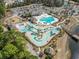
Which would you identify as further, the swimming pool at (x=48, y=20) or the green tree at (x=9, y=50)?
the swimming pool at (x=48, y=20)

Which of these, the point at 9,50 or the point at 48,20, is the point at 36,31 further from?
the point at 9,50

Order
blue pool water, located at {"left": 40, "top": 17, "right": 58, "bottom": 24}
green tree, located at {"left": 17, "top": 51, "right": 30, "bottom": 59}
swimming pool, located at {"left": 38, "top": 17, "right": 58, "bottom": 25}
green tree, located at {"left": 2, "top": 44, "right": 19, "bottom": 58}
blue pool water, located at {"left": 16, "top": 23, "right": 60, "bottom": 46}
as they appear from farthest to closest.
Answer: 1. blue pool water, located at {"left": 40, "top": 17, "right": 58, "bottom": 24}
2. swimming pool, located at {"left": 38, "top": 17, "right": 58, "bottom": 25}
3. blue pool water, located at {"left": 16, "top": 23, "right": 60, "bottom": 46}
4. green tree, located at {"left": 2, "top": 44, "right": 19, "bottom": 58}
5. green tree, located at {"left": 17, "top": 51, "right": 30, "bottom": 59}

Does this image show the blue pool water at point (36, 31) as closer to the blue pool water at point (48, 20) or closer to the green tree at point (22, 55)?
the blue pool water at point (48, 20)

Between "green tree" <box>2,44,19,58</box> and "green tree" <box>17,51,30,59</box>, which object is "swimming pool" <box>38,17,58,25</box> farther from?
"green tree" <box>17,51,30,59</box>

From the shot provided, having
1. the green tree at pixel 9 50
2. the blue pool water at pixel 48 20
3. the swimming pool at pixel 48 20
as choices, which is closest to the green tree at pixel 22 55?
the green tree at pixel 9 50

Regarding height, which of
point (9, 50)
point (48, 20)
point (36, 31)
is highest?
point (9, 50)

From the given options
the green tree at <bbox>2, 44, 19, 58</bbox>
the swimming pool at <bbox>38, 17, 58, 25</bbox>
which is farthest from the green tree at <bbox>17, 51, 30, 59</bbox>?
the swimming pool at <bbox>38, 17, 58, 25</bbox>

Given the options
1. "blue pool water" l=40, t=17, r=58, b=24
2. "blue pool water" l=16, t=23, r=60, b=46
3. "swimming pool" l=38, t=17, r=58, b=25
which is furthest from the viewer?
"blue pool water" l=40, t=17, r=58, b=24

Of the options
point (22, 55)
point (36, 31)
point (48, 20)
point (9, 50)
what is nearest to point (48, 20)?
point (48, 20)

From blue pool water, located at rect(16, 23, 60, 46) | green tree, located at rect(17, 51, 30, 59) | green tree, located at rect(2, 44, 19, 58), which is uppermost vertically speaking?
green tree, located at rect(2, 44, 19, 58)

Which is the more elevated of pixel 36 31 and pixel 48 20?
pixel 48 20

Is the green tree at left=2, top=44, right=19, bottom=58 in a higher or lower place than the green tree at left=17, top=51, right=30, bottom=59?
higher

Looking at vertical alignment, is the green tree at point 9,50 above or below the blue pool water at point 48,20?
above
